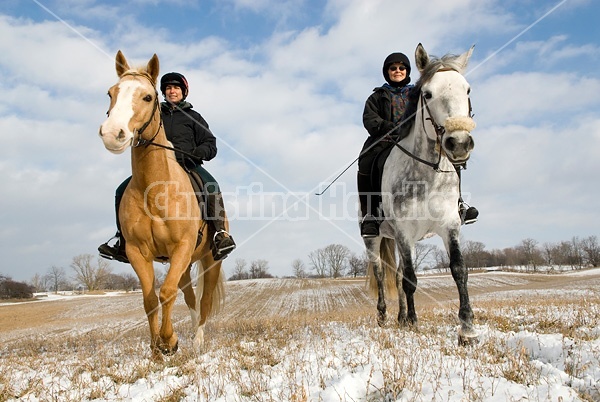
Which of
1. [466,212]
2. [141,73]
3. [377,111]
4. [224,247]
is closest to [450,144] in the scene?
[466,212]

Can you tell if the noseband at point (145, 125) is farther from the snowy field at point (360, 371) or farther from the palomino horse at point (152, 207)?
the snowy field at point (360, 371)

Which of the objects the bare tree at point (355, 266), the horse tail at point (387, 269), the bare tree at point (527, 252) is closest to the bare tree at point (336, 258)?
the bare tree at point (355, 266)

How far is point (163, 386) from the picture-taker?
3.60 metres

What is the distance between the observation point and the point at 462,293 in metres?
4.96

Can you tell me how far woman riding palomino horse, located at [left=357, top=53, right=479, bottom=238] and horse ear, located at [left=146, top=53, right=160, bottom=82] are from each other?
370cm

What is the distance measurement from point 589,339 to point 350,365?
2.78m

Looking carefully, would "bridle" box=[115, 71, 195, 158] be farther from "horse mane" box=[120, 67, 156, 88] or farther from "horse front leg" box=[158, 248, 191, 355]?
"horse front leg" box=[158, 248, 191, 355]

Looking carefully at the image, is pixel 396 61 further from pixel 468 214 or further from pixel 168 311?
pixel 168 311

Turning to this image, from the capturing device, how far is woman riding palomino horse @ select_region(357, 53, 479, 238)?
7.14 m

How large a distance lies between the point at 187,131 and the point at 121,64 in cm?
187

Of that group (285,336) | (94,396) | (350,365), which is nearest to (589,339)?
(350,365)

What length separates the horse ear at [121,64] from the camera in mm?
5566

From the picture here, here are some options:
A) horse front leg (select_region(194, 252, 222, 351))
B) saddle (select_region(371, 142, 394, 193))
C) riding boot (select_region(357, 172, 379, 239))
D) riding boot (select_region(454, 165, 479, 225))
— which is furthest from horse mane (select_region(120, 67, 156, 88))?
riding boot (select_region(454, 165, 479, 225))

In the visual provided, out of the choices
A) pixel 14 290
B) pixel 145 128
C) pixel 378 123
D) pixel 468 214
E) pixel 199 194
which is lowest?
pixel 14 290
